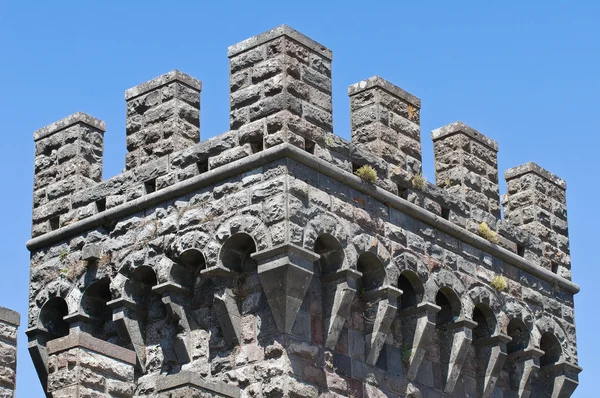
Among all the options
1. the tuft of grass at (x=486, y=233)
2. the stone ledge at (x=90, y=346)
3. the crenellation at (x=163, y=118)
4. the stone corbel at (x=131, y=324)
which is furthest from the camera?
the tuft of grass at (x=486, y=233)

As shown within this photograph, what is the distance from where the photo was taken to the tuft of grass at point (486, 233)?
22109 millimetres

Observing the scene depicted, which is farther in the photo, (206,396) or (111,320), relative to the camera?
(111,320)

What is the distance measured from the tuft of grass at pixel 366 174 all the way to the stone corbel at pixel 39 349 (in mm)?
4409

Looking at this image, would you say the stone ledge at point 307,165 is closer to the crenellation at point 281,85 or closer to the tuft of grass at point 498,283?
the crenellation at point 281,85

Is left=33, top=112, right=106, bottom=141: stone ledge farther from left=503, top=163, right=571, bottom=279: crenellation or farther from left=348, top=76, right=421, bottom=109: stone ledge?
left=503, top=163, right=571, bottom=279: crenellation

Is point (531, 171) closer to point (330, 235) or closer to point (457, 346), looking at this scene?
point (457, 346)

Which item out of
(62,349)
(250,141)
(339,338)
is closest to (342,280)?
(339,338)

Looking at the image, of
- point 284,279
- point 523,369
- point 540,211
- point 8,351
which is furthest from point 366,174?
point 8,351

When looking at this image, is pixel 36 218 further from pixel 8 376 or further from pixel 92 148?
pixel 8 376

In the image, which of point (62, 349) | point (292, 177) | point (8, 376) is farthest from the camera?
point (292, 177)

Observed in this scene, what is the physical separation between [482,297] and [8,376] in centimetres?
769

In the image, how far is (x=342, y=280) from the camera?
19594mm

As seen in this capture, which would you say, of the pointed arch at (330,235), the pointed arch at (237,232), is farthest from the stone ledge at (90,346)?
the pointed arch at (330,235)

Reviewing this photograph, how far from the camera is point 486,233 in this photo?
22.1m
